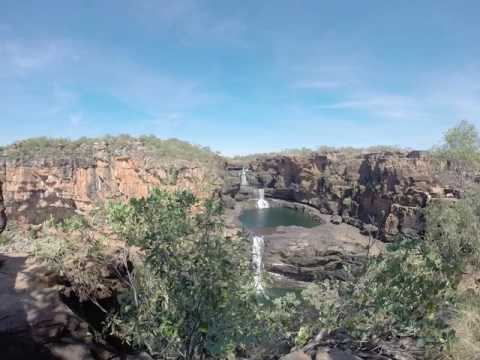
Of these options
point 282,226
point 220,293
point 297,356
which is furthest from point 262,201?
point 220,293

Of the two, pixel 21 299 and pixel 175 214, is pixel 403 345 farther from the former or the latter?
pixel 21 299

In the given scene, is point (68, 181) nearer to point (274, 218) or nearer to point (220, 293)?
point (220, 293)

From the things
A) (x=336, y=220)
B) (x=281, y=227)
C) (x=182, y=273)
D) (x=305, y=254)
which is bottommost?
(x=305, y=254)

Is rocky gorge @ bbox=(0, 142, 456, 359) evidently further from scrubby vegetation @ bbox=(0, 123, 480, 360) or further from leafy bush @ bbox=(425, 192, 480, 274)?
scrubby vegetation @ bbox=(0, 123, 480, 360)

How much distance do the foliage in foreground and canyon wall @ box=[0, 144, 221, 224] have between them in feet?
69.2

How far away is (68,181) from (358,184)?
129ft

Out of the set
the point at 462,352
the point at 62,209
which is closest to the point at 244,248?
the point at 462,352

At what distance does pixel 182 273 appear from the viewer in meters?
3.77

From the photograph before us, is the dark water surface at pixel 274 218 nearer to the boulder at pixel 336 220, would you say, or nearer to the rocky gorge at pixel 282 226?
the rocky gorge at pixel 282 226

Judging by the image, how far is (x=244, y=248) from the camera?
166 inches

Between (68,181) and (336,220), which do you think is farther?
(336,220)

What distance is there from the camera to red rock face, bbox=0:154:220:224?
25.0 meters

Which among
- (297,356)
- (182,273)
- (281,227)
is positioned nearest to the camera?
(182,273)

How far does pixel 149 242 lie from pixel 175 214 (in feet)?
1.57
